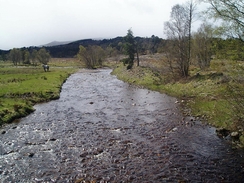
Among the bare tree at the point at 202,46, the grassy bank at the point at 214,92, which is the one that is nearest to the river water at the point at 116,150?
the grassy bank at the point at 214,92

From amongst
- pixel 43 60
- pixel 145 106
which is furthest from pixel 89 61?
pixel 145 106

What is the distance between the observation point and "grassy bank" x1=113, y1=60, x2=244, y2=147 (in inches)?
447

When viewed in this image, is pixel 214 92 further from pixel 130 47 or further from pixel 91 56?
pixel 91 56

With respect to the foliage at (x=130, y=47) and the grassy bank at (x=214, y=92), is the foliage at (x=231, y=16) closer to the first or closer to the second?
the grassy bank at (x=214, y=92)

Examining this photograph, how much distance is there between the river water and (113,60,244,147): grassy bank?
168 cm

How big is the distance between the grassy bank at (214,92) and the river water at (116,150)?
1.68 meters

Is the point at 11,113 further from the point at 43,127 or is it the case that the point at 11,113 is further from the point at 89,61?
the point at 89,61

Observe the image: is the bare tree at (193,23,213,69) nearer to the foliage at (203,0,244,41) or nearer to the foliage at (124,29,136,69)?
the foliage at (124,29,136,69)

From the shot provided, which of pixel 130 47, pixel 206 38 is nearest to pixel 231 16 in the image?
pixel 206 38

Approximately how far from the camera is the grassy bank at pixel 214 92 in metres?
11.3

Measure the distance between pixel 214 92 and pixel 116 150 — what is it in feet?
54.0

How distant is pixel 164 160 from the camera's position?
11.7 m

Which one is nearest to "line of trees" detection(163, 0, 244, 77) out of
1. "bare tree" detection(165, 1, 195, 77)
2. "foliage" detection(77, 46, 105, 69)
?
"bare tree" detection(165, 1, 195, 77)

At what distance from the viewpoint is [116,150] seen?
1309cm
